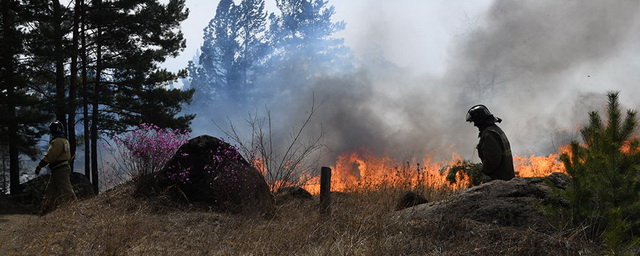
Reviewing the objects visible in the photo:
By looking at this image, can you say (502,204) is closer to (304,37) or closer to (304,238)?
(304,238)

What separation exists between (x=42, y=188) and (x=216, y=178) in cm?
826

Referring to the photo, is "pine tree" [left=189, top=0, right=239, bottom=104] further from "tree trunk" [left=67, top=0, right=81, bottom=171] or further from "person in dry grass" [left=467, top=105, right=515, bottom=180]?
"person in dry grass" [left=467, top=105, right=515, bottom=180]

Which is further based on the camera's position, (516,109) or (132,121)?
(516,109)

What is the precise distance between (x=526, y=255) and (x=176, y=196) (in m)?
7.02

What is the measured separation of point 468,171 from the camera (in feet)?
28.7

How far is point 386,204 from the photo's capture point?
8.12 meters

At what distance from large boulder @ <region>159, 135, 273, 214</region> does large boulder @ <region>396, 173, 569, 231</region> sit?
3215 mm

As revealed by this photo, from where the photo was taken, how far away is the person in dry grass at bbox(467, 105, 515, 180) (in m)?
7.20

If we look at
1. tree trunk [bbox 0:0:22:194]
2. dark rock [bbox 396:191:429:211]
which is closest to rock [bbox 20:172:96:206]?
tree trunk [bbox 0:0:22:194]

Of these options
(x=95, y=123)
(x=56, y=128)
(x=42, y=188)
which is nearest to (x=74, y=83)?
(x=95, y=123)

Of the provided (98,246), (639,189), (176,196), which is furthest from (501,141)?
(176,196)

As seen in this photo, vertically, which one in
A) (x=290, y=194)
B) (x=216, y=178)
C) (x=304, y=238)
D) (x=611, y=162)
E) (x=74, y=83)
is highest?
(x=74, y=83)

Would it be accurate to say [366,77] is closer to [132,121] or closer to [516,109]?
[516,109]

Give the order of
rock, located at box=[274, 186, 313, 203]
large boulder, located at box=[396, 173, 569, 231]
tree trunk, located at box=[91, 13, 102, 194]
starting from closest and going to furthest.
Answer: large boulder, located at box=[396, 173, 569, 231] → rock, located at box=[274, 186, 313, 203] → tree trunk, located at box=[91, 13, 102, 194]
